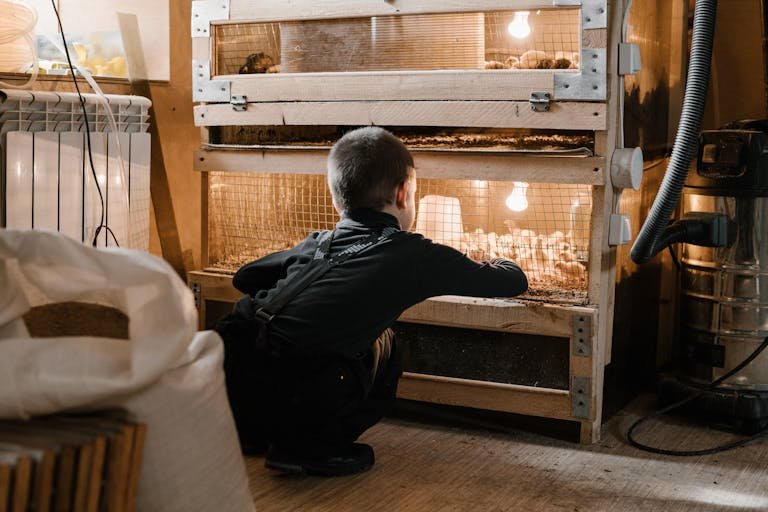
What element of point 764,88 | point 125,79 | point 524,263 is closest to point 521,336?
point 524,263

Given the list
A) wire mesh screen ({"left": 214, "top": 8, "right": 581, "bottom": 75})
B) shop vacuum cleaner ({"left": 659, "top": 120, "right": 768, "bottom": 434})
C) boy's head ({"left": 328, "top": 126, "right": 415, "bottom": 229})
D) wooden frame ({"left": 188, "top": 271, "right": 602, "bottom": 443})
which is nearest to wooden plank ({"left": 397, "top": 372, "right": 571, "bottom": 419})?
wooden frame ({"left": 188, "top": 271, "right": 602, "bottom": 443})

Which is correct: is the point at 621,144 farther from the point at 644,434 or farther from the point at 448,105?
the point at 644,434

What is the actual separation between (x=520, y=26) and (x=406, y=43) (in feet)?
1.15

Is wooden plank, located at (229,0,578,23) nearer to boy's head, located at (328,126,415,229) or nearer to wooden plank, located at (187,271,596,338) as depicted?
boy's head, located at (328,126,415,229)

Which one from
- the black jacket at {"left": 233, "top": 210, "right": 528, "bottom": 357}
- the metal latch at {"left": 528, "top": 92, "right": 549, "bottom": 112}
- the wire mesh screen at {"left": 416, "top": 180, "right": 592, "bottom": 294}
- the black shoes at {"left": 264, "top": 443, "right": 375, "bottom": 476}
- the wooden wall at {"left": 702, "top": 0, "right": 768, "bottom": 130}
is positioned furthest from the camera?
the wooden wall at {"left": 702, "top": 0, "right": 768, "bottom": 130}

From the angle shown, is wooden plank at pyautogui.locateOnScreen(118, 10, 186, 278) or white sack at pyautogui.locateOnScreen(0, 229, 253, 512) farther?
wooden plank at pyautogui.locateOnScreen(118, 10, 186, 278)

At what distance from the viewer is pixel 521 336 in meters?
2.63

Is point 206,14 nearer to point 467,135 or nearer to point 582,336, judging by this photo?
point 467,135

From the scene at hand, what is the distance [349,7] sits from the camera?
2.75m

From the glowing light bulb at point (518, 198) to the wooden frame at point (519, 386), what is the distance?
0.29 meters

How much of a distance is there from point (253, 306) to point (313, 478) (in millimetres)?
456

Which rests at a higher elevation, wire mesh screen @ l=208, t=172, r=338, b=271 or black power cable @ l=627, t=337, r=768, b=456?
wire mesh screen @ l=208, t=172, r=338, b=271

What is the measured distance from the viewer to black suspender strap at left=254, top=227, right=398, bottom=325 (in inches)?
86.0

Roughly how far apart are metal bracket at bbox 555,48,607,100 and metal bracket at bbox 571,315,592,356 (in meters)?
0.61
